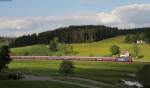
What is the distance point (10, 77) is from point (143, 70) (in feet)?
A: 69.4

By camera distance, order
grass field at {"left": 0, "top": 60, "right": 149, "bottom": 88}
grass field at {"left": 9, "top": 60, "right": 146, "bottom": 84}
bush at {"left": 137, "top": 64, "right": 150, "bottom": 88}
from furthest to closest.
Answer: grass field at {"left": 9, "top": 60, "right": 146, "bottom": 84}, bush at {"left": 137, "top": 64, "right": 150, "bottom": 88}, grass field at {"left": 0, "top": 60, "right": 149, "bottom": 88}

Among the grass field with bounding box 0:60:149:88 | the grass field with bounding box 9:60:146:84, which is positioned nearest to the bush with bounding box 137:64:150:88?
the grass field with bounding box 0:60:149:88

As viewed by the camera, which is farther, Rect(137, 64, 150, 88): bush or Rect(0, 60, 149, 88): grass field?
Rect(137, 64, 150, 88): bush

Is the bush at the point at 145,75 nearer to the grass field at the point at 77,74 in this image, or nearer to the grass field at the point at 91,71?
the grass field at the point at 77,74

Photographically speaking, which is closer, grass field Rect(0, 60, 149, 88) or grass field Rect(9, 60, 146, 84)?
grass field Rect(0, 60, 149, 88)

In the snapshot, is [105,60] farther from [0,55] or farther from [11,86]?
[11,86]

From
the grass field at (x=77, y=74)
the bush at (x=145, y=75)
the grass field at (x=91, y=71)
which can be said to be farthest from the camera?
the grass field at (x=91, y=71)

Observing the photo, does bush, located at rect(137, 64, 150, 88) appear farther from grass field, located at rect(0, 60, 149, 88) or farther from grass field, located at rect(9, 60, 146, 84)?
grass field, located at rect(9, 60, 146, 84)

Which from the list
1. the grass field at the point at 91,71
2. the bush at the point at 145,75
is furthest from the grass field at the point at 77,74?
the bush at the point at 145,75

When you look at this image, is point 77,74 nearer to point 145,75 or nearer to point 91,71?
point 91,71

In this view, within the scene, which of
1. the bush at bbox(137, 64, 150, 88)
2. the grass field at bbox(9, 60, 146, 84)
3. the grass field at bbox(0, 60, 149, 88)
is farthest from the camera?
the grass field at bbox(9, 60, 146, 84)

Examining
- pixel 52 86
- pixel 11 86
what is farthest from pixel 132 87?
pixel 11 86

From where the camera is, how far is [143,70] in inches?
2847

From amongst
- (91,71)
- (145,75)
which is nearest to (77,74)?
(91,71)
